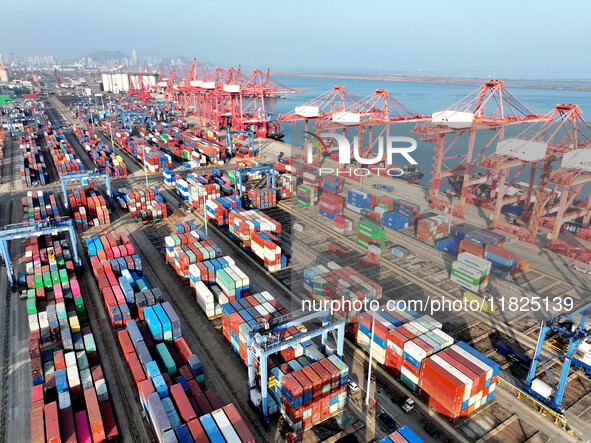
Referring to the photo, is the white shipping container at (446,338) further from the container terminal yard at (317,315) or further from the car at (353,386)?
the car at (353,386)

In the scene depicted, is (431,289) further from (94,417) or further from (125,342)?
(94,417)

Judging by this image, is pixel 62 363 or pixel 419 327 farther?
pixel 419 327

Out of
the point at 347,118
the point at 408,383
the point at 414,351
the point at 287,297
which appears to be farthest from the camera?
the point at 347,118

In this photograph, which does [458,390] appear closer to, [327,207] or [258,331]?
[258,331]

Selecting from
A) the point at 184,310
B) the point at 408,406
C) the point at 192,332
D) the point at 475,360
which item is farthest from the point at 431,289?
the point at 184,310

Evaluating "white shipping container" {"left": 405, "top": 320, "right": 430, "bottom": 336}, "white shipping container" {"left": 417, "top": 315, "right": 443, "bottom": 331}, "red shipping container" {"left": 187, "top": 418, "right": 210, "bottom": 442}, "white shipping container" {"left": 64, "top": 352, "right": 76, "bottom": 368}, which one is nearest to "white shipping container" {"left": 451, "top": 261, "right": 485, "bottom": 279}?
"white shipping container" {"left": 417, "top": 315, "right": 443, "bottom": 331}

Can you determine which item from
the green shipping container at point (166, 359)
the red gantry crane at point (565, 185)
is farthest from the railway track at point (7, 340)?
the red gantry crane at point (565, 185)

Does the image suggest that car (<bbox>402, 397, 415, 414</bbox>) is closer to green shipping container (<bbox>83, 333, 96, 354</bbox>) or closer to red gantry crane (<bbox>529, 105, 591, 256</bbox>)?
green shipping container (<bbox>83, 333, 96, 354</bbox>)
